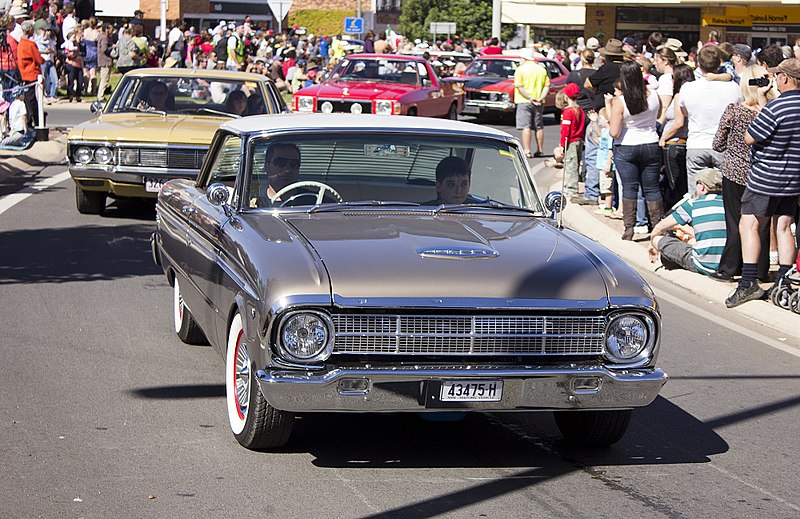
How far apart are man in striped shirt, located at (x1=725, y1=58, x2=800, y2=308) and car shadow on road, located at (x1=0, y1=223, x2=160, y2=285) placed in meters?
5.09

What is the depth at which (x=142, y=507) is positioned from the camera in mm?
5137

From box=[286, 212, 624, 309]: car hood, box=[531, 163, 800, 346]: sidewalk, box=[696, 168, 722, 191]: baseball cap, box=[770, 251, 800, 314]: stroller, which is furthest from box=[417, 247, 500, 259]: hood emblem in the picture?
box=[696, 168, 722, 191]: baseball cap

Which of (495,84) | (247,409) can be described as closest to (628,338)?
(247,409)

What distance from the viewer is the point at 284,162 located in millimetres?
6852

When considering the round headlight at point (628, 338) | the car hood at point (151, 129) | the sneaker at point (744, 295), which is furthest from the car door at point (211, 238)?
the car hood at point (151, 129)

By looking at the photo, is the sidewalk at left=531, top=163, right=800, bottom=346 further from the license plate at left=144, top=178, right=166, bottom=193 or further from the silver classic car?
the license plate at left=144, top=178, right=166, bottom=193

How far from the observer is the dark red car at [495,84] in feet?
96.1

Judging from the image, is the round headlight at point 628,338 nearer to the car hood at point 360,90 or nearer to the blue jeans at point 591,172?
the blue jeans at point 591,172

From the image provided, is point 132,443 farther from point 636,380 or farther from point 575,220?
point 575,220

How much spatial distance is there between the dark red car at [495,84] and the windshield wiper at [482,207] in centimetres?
2165

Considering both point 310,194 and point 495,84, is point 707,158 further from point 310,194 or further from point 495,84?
point 495,84

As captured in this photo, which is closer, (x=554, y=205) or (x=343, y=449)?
(x=343, y=449)

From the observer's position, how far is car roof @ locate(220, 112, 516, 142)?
23.1 ft

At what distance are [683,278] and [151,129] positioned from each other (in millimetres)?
5942
